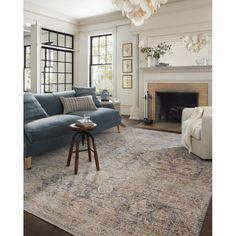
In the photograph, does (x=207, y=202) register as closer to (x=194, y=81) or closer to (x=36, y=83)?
(x=194, y=81)

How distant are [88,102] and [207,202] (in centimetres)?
292

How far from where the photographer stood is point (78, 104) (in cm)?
423

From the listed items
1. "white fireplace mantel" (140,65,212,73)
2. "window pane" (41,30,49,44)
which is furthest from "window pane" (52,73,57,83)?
"white fireplace mantel" (140,65,212,73)

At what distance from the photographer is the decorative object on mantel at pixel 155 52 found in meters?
5.83

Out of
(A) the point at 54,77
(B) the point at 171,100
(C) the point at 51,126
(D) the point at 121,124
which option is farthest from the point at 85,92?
(A) the point at 54,77

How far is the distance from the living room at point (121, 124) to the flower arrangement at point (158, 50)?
43 mm

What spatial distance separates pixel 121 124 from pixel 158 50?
2.11 m

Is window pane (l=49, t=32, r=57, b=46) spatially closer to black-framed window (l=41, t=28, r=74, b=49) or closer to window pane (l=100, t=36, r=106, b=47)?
black-framed window (l=41, t=28, r=74, b=49)

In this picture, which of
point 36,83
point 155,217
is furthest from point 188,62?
point 155,217

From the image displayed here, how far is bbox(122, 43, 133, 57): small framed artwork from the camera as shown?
6.57 m

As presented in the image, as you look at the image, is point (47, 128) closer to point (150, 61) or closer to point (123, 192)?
point (123, 192)

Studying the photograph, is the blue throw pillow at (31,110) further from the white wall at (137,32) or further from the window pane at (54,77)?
the window pane at (54,77)

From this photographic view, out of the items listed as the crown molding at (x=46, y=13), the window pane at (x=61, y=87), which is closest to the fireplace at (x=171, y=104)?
the window pane at (x=61, y=87)
